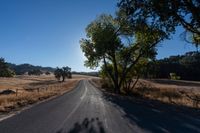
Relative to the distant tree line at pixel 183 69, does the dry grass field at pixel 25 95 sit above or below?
below

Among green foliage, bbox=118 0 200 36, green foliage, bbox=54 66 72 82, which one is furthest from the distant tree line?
green foliage, bbox=118 0 200 36

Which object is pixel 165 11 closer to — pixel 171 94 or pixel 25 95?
pixel 25 95

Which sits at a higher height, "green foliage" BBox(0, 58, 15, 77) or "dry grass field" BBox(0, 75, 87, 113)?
"green foliage" BBox(0, 58, 15, 77)

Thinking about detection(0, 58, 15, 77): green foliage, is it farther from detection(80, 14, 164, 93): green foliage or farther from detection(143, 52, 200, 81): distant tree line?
detection(80, 14, 164, 93): green foliage

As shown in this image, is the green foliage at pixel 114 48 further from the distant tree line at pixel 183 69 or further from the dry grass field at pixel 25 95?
the distant tree line at pixel 183 69

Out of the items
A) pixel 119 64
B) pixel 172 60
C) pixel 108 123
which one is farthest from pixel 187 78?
pixel 108 123

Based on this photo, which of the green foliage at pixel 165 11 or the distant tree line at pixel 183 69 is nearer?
the green foliage at pixel 165 11

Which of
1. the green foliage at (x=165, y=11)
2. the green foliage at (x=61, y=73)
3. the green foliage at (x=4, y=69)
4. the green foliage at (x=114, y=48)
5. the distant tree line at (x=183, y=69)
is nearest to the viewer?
the green foliage at (x=165, y=11)

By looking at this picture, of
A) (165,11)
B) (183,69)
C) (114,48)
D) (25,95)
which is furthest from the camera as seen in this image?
(183,69)

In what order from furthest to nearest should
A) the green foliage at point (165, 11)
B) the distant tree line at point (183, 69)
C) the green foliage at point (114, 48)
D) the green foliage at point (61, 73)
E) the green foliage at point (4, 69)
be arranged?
the green foliage at point (61, 73), the green foliage at point (4, 69), the distant tree line at point (183, 69), the green foliage at point (114, 48), the green foliage at point (165, 11)

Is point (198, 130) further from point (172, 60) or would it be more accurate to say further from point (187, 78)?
point (172, 60)

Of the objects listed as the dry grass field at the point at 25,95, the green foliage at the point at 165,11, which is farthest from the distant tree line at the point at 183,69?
the green foliage at the point at 165,11

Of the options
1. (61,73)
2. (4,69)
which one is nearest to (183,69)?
(61,73)

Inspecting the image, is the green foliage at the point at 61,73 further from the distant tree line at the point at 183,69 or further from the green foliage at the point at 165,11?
the green foliage at the point at 165,11
